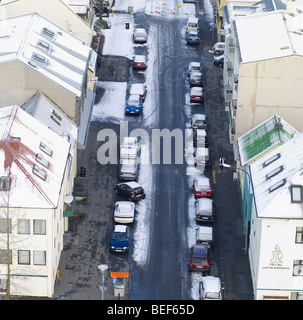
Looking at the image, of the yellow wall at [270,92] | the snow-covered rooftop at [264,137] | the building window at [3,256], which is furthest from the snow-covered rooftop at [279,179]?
the building window at [3,256]

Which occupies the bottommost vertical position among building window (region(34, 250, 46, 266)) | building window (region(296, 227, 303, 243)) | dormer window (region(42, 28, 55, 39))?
building window (region(34, 250, 46, 266))

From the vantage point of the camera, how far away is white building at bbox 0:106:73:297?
48.7 metres

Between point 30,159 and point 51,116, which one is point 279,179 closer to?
point 30,159

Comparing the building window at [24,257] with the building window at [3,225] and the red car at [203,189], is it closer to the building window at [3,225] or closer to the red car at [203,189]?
the building window at [3,225]

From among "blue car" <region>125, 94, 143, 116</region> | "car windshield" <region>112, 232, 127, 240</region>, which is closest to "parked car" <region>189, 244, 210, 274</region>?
"car windshield" <region>112, 232, 127, 240</region>

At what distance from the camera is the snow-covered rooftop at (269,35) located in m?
72.1

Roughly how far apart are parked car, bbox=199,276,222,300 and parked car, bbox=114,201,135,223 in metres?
12.8

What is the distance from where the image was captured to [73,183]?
230 ft

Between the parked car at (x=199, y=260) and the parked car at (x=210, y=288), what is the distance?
2661mm

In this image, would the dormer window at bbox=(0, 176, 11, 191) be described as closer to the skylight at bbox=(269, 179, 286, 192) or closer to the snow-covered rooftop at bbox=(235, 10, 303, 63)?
the skylight at bbox=(269, 179, 286, 192)

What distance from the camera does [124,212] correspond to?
64.2 meters


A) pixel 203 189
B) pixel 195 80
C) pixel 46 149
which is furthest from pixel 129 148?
pixel 195 80

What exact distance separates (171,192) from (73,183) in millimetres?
11008

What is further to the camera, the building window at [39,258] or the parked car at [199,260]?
the parked car at [199,260]
